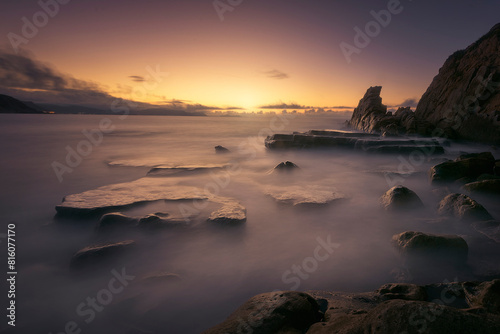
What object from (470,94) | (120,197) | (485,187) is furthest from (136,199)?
(470,94)

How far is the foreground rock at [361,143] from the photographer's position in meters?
13.8

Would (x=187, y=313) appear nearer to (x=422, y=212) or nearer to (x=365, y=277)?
(x=365, y=277)

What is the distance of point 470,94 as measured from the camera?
53.9 feet

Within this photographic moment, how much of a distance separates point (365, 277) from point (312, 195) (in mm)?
3439

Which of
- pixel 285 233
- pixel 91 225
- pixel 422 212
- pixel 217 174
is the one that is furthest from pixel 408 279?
pixel 217 174

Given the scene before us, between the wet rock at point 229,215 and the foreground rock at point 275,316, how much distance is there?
2.86 m

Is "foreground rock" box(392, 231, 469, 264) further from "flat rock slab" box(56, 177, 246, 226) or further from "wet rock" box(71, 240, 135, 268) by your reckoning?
"wet rock" box(71, 240, 135, 268)

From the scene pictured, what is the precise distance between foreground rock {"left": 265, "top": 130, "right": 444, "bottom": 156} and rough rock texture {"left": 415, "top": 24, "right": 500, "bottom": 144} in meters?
3.38

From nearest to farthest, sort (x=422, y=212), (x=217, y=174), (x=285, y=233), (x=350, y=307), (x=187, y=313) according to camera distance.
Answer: (x=350, y=307) < (x=187, y=313) < (x=285, y=233) < (x=422, y=212) < (x=217, y=174)

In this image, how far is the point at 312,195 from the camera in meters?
7.08

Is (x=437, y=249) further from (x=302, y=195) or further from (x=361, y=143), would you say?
(x=361, y=143)

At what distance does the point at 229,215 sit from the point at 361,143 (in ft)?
40.7

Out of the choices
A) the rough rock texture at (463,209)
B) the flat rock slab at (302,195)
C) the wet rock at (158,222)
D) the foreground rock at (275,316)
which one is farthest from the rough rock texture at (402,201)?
the wet rock at (158,222)

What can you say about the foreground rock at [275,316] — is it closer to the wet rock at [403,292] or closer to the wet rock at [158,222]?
the wet rock at [403,292]
